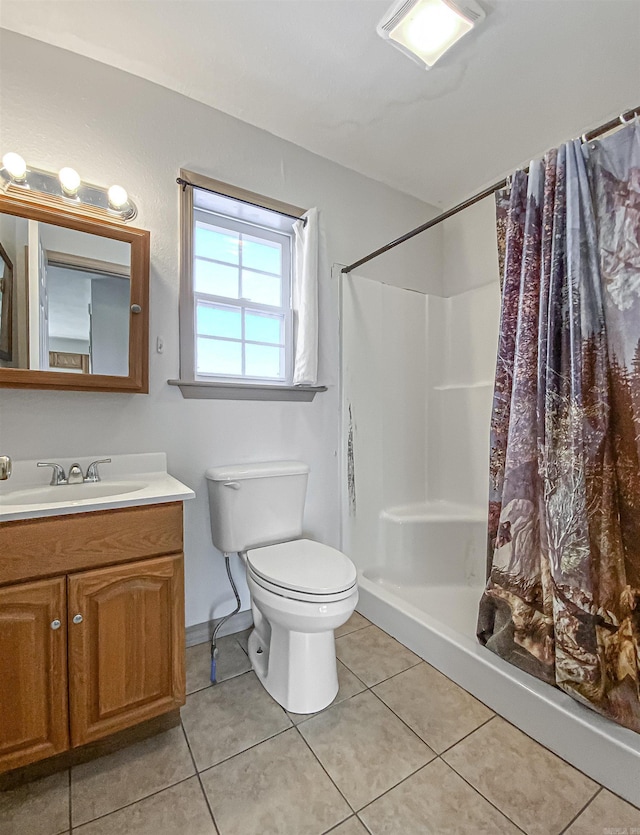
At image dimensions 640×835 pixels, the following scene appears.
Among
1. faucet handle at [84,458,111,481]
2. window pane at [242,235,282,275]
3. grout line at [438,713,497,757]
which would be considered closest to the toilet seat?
grout line at [438,713,497,757]

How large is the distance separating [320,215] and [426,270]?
2.80ft

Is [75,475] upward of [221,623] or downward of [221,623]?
upward

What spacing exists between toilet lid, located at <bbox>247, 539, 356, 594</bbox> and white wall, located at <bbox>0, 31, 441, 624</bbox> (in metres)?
0.37

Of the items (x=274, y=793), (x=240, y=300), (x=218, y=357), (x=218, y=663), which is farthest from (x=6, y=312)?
(x=274, y=793)

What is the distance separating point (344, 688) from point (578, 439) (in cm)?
123

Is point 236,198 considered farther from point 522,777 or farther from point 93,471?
point 522,777

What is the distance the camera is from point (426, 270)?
8.35 ft

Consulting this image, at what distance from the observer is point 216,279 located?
6.19 ft

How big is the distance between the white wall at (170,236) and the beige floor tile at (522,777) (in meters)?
1.07

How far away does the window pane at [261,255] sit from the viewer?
1978 mm

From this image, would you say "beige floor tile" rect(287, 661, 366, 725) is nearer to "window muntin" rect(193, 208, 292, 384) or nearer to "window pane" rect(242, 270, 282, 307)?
"window muntin" rect(193, 208, 292, 384)

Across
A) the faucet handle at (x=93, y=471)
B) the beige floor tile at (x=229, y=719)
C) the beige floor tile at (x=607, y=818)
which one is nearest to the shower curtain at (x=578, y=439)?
the beige floor tile at (x=607, y=818)

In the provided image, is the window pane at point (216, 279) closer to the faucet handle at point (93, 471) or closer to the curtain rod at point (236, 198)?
the curtain rod at point (236, 198)

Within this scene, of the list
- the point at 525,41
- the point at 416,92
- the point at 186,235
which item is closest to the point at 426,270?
the point at 416,92
